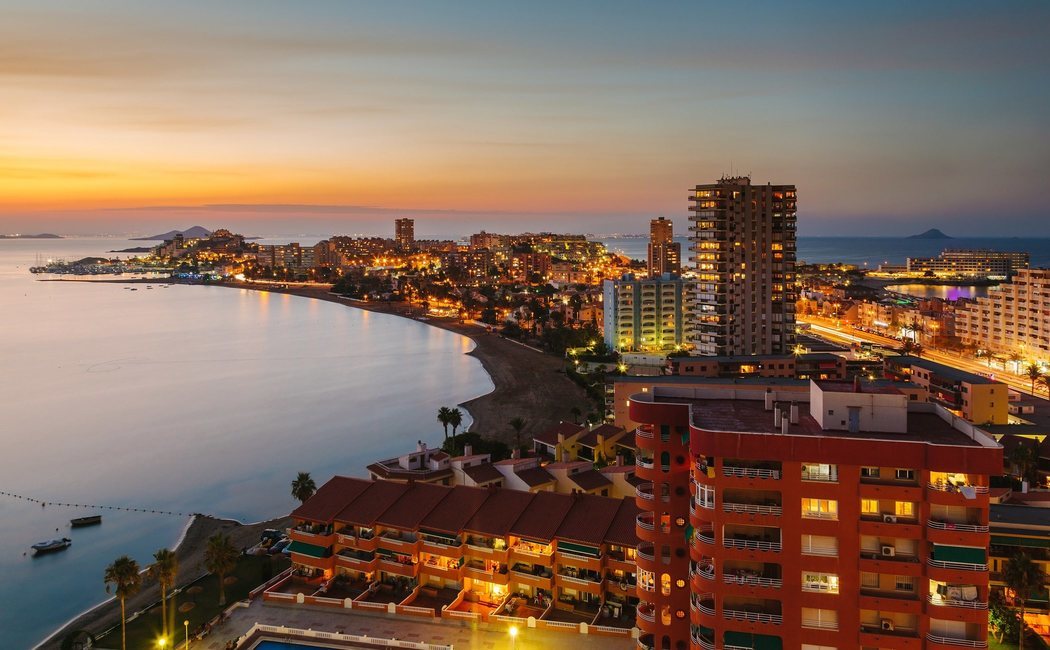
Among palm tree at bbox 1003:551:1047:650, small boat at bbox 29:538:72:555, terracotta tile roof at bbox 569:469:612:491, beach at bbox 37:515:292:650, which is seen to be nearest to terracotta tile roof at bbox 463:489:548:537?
terracotta tile roof at bbox 569:469:612:491

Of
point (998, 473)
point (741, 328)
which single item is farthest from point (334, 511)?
point (741, 328)

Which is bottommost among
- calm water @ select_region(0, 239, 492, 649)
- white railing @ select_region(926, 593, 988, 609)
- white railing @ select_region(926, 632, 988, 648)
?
calm water @ select_region(0, 239, 492, 649)

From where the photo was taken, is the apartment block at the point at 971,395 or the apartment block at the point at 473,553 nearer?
the apartment block at the point at 473,553

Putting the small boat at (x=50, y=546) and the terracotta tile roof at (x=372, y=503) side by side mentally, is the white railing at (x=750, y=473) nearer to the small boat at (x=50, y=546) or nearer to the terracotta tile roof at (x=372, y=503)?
the terracotta tile roof at (x=372, y=503)

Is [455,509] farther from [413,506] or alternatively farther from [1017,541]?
[1017,541]

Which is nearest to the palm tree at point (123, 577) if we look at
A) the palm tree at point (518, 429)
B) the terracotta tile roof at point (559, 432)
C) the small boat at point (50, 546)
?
the small boat at point (50, 546)

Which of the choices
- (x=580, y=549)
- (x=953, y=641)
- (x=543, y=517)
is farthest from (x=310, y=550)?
(x=953, y=641)

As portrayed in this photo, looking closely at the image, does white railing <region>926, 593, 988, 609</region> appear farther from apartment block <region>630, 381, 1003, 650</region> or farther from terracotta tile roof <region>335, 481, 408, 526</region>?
terracotta tile roof <region>335, 481, 408, 526</region>

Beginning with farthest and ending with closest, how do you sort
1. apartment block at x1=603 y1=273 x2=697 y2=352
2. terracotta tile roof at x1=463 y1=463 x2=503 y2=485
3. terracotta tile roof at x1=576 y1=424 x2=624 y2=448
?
apartment block at x1=603 y1=273 x2=697 y2=352, terracotta tile roof at x1=576 y1=424 x2=624 y2=448, terracotta tile roof at x1=463 y1=463 x2=503 y2=485
